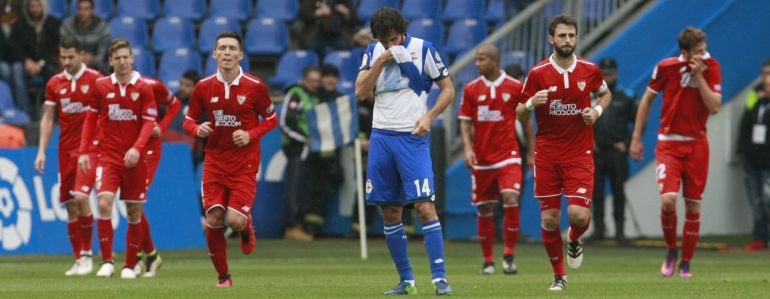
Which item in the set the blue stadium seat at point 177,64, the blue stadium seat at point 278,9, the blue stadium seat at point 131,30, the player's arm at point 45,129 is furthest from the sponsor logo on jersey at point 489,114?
the blue stadium seat at point 131,30

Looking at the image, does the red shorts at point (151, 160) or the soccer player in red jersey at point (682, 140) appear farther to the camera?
the red shorts at point (151, 160)

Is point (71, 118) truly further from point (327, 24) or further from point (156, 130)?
point (327, 24)

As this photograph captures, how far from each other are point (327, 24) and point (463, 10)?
2.32 meters

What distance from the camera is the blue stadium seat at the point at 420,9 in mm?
25578

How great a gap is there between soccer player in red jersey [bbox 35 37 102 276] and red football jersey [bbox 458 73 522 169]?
12.5ft

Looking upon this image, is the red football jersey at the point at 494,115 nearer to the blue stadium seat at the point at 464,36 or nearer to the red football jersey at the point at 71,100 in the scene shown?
the red football jersey at the point at 71,100

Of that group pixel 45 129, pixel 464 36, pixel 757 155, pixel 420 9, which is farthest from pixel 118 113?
pixel 420 9

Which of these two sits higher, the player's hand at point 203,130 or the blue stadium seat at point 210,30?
the blue stadium seat at point 210,30

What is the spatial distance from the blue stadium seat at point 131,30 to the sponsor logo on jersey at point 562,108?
13.3 m

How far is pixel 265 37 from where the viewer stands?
2534 cm

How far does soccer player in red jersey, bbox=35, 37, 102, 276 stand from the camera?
1609cm

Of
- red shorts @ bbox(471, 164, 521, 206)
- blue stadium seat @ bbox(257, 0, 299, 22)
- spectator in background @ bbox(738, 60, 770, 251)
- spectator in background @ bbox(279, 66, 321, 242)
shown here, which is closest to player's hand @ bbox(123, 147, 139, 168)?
red shorts @ bbox(471, 164, 521, 206)

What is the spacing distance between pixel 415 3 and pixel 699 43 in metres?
11.4

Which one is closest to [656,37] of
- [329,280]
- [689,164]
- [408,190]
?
[689,164]
